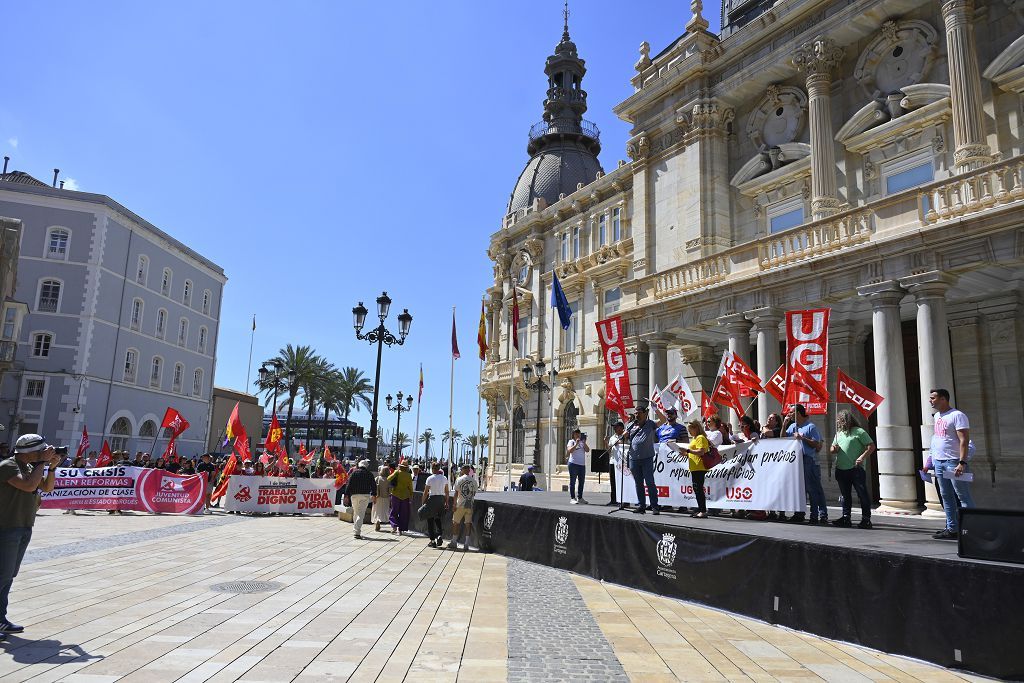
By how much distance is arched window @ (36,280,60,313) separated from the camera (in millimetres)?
37500

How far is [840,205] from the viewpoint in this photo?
59.7ft

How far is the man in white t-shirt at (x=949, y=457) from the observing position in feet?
25.7

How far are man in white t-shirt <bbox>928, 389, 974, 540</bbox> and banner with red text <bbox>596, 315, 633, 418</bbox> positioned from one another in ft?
29.1

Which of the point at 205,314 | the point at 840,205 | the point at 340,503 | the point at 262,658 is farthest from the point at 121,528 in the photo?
the point at 205,314

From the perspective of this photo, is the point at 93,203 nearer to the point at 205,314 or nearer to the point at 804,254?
the point at 205,314

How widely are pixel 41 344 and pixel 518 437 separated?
27517 millimetres

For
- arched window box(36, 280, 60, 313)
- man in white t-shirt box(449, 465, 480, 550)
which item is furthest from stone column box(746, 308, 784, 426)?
arched window box(36, 280, 60, 313)

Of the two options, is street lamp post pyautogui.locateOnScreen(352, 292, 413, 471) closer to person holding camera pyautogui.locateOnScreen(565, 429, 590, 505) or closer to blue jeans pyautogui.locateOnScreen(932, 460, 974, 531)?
person holding camera pyautogui.locateOnScreen(565, 429, 590, 505)

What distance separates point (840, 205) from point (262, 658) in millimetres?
18120

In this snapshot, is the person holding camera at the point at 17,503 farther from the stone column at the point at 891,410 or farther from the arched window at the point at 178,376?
the arched window at the point at 178,376

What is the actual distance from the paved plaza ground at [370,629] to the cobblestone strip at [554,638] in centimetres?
3

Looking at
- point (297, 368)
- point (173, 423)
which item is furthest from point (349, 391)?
point (173, 423)

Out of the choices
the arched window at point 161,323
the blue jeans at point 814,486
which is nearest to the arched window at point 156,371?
the arched window at point 161,323

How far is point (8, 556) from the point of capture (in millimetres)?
6129
